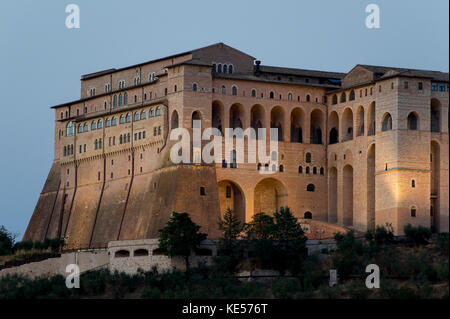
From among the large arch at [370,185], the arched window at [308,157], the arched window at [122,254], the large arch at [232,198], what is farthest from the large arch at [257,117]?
the arched window at [122,254]

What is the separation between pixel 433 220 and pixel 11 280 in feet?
93.4

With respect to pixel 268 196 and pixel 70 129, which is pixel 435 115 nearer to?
pixel 268 196

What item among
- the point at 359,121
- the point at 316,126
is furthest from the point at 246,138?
the point at 359,121

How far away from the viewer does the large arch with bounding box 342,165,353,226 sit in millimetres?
111250

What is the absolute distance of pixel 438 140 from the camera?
107 metres

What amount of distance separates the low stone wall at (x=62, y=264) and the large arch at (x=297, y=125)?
17549 mm

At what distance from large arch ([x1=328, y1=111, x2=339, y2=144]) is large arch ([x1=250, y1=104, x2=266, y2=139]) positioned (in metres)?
5.53

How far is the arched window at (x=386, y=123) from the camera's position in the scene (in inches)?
4211

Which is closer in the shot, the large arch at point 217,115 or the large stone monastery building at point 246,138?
the large stone monastery building at point 246,138

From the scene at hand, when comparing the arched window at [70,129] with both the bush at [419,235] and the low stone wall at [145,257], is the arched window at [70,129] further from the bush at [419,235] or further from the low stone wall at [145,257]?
the bush at [419,235]

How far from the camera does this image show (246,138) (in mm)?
110375

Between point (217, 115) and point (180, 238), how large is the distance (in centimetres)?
1346

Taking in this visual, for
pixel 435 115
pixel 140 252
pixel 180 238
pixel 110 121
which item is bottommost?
pixel 140 252
